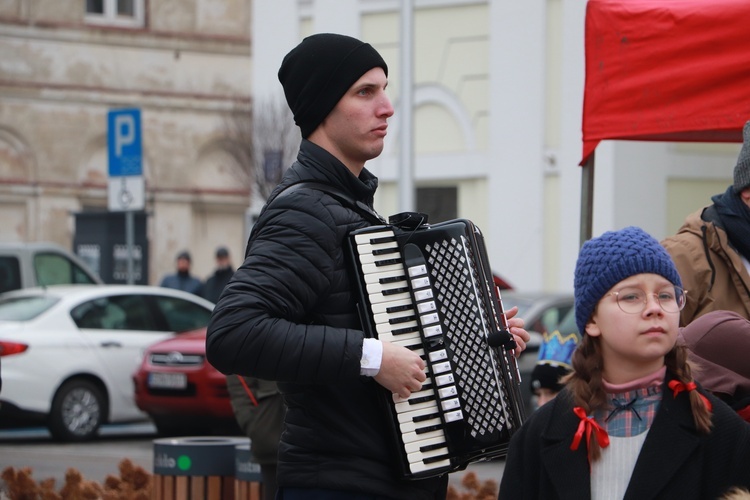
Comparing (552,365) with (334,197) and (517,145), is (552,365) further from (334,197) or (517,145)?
(517,145)

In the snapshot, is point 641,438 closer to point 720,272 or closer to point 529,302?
point 720,272

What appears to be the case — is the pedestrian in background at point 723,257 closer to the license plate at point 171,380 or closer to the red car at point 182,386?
the red car at point 182,386

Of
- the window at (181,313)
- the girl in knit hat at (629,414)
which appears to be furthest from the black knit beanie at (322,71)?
the window at (181,313)

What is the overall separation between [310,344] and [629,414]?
799mm

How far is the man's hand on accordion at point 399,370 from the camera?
12.1ft

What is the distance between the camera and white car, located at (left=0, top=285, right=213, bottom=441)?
1425 centimetres

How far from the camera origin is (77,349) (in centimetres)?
1462

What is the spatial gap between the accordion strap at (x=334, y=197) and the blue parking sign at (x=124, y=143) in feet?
43.0

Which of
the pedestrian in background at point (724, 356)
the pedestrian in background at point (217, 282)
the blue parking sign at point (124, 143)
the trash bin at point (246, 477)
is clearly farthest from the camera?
the pedestrian in background at point (217, 282)

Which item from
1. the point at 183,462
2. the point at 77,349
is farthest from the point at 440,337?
the point at 77,349

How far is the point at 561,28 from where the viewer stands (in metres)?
21.5

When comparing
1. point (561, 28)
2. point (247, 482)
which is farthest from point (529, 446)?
point (561, 28)

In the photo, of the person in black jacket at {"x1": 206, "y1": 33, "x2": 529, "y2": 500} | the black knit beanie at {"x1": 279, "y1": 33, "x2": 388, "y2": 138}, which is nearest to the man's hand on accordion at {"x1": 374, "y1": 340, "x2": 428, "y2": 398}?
the person in black jacket at {"x1": 206, "y1": 33, "x2": 529, "y2": 500}

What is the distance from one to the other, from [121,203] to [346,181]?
528 inches
